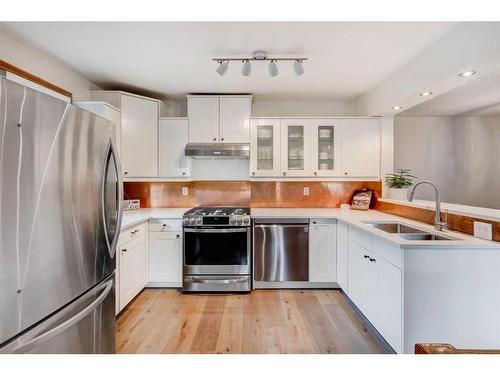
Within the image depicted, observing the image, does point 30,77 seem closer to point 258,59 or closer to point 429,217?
point 258,59

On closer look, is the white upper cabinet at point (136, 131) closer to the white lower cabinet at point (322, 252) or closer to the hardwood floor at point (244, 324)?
the hardwood floor at point (244, 324)

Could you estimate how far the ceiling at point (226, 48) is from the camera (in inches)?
69.1

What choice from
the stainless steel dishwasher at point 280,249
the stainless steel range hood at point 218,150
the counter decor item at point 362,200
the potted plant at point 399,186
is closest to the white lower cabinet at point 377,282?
the stainless steel dishwasher at point 280,249

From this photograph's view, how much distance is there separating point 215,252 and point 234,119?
1644mm

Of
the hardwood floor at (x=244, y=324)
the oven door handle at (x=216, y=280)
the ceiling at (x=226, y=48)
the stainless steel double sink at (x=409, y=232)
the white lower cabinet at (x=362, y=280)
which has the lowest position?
the hardwood floor at (x=244, y=324)

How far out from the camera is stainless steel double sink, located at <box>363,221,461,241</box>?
191 centimetres

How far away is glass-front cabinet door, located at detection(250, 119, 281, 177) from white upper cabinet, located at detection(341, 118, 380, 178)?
87cm

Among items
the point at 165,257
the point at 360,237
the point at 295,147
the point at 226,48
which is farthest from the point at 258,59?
the point at 165,257

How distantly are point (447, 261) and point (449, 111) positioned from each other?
3.19m

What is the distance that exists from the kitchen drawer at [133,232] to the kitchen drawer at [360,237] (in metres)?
2.16

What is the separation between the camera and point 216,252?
9.20 ft

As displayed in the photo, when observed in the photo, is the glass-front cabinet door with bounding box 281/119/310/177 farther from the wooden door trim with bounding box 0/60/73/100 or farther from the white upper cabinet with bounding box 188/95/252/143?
the wooden door trim with bounding box 0/60/73/100
